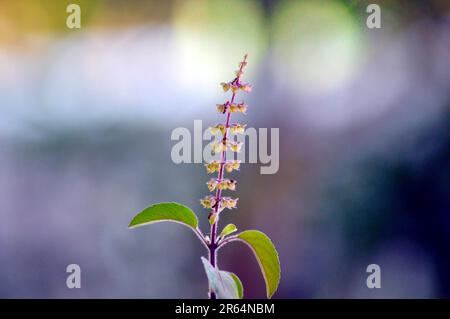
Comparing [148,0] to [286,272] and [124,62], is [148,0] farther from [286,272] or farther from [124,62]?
[286,272]

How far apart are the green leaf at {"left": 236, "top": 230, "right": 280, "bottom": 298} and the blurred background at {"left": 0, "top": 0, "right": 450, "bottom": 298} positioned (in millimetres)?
942

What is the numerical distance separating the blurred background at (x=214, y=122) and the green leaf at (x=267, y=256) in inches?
37.1

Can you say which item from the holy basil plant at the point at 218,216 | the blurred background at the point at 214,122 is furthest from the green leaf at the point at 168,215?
the blurred background at the point at 214,122

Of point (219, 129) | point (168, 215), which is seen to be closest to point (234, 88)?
point (219, 129)

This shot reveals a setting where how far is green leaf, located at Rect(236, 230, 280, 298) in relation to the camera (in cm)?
55

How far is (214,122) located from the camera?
1512 millimetres

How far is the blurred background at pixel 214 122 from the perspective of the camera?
4.94 feet

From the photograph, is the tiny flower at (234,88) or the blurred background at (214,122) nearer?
the tiny flower at (234,88)

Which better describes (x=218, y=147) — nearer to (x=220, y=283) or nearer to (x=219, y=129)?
(x=219, y=129)

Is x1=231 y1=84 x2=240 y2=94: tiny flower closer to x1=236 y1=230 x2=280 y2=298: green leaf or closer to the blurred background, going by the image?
x1=236 y1=230 x2=280 y2=298: green leaf

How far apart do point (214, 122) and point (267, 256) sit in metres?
0.99

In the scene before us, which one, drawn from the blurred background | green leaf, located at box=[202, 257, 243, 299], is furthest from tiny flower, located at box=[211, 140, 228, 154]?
the blurred background

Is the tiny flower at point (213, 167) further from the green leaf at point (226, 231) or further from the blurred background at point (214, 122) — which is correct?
the blurred background at point (214, 122)
